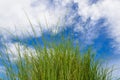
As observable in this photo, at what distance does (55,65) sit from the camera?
4.33 metres

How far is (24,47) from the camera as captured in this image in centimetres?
470

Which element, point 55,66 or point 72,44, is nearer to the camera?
point 55,66

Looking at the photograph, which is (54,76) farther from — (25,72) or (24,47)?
(24,47)

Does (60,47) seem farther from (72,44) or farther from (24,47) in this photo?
(24,47)

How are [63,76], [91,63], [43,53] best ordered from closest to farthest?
1. [63,76]
2. [43,53]
3. [91,63]

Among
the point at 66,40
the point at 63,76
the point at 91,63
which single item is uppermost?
the point at 66,40

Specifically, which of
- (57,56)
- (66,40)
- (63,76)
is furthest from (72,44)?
(63,76)

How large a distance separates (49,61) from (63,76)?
13.1 inches

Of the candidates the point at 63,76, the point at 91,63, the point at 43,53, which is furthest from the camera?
the point at 91,63

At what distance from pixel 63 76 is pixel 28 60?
68cm

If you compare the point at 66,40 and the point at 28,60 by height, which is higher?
the point at 66,40

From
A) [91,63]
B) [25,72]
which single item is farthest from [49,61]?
[91,63]

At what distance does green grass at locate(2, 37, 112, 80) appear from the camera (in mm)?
4266

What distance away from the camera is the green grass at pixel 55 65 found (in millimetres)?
4266
